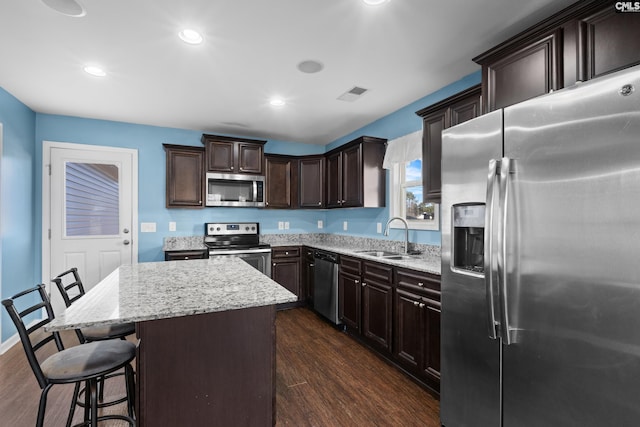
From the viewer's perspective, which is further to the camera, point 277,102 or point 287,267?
point 287,267

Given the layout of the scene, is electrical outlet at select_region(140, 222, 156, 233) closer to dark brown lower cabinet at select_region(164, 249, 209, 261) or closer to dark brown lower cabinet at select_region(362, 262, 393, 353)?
dark brown lower cabinet at select_region(164, 249, 209, 261)

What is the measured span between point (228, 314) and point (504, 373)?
1360 mm

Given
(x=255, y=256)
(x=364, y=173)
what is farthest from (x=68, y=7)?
(x=255, y=256)

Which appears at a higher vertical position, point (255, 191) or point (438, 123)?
point (438, 123)

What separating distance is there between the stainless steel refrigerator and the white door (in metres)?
4.11

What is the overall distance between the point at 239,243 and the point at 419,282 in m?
2.89

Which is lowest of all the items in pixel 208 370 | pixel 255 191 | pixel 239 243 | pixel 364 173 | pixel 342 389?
pixel 342 389

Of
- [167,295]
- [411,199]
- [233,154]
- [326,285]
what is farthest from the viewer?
[233,154]

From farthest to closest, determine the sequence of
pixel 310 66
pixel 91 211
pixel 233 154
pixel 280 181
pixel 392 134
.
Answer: pixel 280 181, pixel 233 154, pixel 91 211, pixel 392 134, pixel 310 66

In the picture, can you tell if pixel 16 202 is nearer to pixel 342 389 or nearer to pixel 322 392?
pixel 322 392

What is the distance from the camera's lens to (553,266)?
1288 mm

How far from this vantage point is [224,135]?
473 centimetres

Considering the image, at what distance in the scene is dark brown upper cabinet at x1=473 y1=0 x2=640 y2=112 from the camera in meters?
1.46

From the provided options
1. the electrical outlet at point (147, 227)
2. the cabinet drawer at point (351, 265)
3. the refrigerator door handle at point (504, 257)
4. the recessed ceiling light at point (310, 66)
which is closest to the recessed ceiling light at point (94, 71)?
the recessed ceiling light at point (310, 66)
